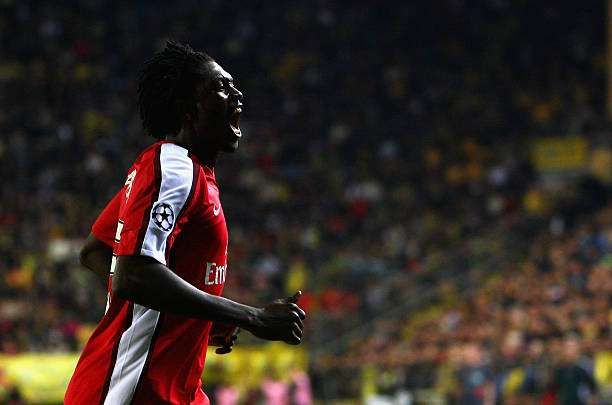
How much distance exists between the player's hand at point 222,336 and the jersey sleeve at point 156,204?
598 millimetres

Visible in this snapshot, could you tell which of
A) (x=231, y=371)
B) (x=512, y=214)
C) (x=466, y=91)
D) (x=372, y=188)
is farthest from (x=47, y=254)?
(x=466, y=91)

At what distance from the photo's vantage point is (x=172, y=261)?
3.68 meters

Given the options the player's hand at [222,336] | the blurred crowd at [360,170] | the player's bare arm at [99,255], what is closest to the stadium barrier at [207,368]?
the blurred crowd at [360,170]

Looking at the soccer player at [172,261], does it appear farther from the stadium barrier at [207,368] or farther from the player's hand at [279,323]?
the stadium barrier at [207,368]

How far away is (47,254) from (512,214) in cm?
823

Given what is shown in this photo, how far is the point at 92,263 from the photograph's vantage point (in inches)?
168

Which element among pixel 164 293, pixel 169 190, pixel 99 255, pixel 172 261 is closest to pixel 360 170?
pixel 99 255

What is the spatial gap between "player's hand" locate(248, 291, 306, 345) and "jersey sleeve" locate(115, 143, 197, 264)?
35 centimetres

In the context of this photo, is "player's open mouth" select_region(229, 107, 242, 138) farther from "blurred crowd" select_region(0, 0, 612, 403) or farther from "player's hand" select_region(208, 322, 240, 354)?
"blurred crowd" select_region(0, 0, 612, 403)

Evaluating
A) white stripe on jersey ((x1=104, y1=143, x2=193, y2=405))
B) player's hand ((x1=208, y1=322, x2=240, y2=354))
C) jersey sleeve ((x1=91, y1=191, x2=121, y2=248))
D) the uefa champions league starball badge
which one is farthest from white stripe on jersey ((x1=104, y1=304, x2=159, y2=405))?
jersey sleeve ((x1=91, y1=191, x2=121, y2=248))

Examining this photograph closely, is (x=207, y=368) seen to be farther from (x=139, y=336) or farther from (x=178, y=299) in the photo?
(x=178, y=299)

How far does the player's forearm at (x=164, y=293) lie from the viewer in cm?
344

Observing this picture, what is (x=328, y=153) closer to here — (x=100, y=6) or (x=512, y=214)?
(x=512, y=214)

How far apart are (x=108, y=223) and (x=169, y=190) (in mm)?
715
